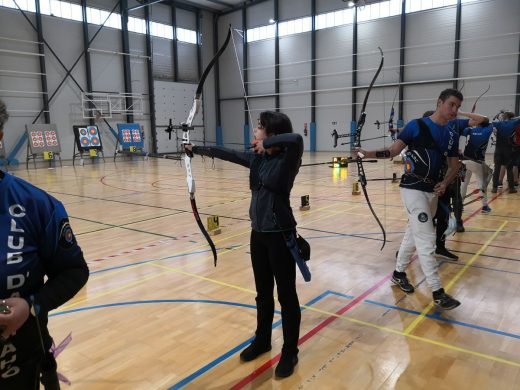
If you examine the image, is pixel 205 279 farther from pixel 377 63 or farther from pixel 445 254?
pixel 377 63

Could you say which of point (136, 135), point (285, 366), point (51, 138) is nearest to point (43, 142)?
point (51, 138)

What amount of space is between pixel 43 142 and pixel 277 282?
14894 mm

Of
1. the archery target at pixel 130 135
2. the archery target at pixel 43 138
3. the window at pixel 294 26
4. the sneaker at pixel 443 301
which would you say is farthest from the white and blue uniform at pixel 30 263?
the window at pixel 294 26

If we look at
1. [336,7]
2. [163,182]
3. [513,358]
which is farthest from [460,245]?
[336,7]

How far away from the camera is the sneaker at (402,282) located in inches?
130

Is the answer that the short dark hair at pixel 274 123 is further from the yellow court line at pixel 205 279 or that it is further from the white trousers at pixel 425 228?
the yellow court line at pixel 205 279

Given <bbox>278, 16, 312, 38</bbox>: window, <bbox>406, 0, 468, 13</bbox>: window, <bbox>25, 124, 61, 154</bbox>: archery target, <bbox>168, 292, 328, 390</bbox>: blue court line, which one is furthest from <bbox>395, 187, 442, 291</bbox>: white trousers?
<bbox>278, 16, 312, 38</bbox>: window

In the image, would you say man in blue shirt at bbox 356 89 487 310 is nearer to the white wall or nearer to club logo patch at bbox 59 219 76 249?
club logo patch at bbox 59 219 76 249

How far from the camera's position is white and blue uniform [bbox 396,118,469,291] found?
2.92 metres

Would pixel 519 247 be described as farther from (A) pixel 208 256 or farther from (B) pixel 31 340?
(B) pixel 31 340

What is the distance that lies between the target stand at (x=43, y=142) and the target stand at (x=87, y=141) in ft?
2.27

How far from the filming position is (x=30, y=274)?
1.06 metres

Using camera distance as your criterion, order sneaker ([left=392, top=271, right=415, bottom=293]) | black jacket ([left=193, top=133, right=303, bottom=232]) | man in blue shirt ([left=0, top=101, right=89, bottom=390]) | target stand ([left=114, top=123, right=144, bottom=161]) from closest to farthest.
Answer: man in blue shirt ([left=0, top=101, right=89, bottom=390]), black jacket ([left=193, top=133, right=303, bottom=232]), sneaker ([left=392, top=271, right=415, bottom=293]), target stand ([left=114, top=123, right=144, bottom=161])

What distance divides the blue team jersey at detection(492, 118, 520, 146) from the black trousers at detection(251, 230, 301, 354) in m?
6.75
